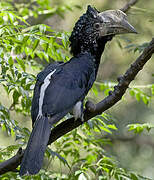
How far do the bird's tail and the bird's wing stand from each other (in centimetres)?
9

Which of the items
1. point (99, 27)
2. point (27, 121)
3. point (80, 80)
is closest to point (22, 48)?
point (80, 80)

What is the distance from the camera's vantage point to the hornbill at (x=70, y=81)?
181 cm

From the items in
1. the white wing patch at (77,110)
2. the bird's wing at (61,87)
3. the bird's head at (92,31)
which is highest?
the bird's head at (92,31)

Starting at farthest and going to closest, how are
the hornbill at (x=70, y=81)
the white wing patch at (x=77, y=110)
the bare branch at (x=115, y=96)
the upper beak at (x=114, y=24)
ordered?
the upper beak at (x=114, y=24) → the white wing patch at (x=77, y=110) → the hornbill at (x=70, y=81) → the bare branch at (x=115, y=96)

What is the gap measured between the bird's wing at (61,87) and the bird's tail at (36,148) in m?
0.09

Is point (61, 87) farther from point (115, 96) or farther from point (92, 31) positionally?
point (92, 31)

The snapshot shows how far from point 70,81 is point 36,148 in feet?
1.71

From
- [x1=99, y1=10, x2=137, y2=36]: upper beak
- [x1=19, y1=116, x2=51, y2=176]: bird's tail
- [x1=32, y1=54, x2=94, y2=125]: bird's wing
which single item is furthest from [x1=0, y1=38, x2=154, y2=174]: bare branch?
[x1=99, y1=10, x2=137, y2=36]: upper beak

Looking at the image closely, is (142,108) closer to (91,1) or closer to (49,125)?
(91,1)

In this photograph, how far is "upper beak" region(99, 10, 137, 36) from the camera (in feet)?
7.68

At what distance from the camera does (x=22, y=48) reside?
2.12 m

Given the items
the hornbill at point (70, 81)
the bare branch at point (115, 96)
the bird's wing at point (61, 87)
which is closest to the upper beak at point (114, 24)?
the hornbill at point (70, 81)

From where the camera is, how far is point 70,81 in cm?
215

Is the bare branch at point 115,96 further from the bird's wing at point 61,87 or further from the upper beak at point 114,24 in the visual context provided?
the upper beak at point 114,24
